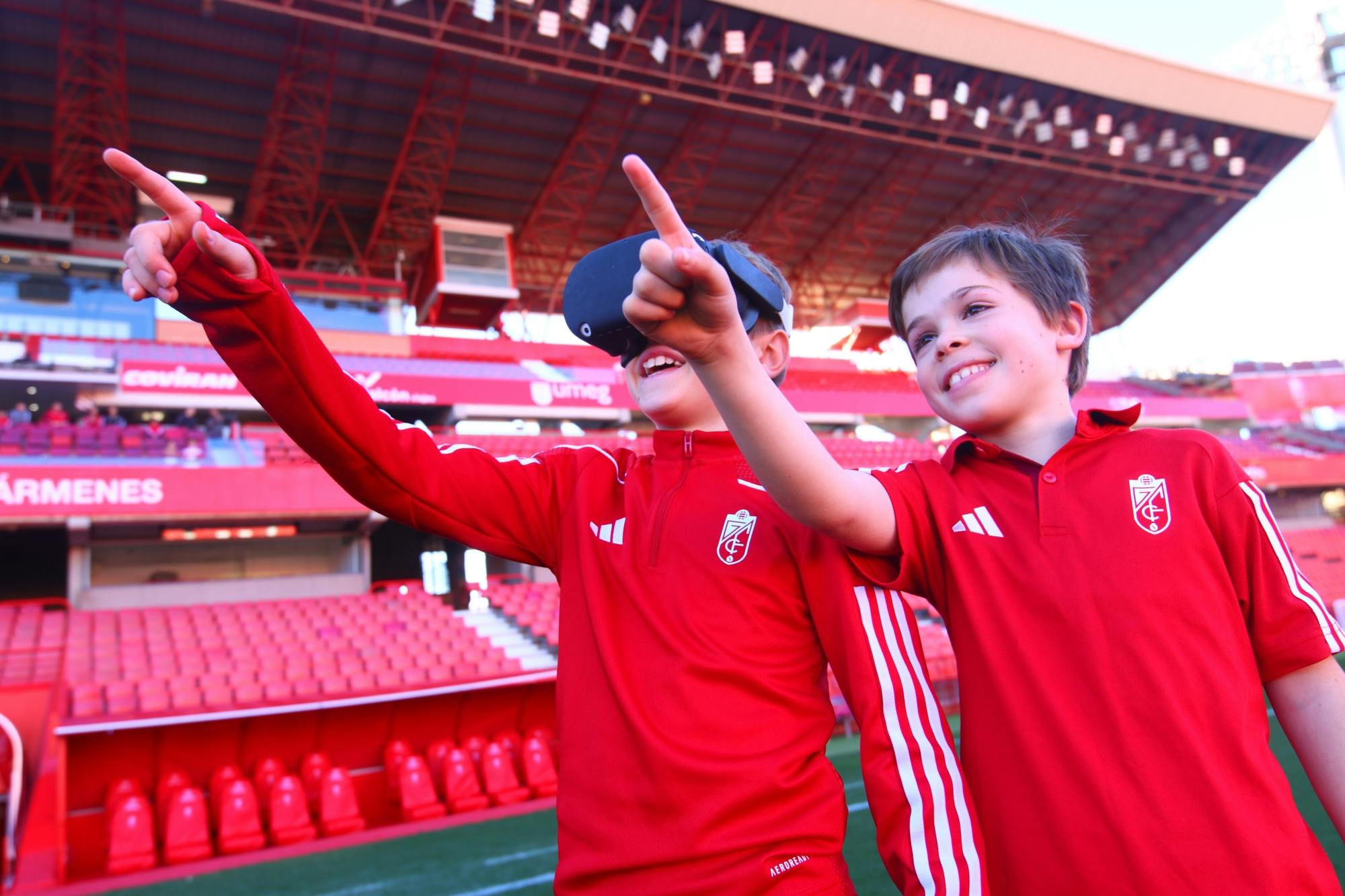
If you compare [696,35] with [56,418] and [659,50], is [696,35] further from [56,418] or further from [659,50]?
[56,418]

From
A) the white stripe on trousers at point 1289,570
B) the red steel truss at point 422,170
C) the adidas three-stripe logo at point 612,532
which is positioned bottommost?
the white stripe on trousers at point 1289,570

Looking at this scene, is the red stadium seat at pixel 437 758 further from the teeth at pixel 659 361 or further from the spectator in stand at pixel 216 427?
the spectator in stand at pixel 216 427

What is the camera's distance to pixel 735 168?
21.0 m

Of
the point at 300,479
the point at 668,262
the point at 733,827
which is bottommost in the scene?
the point at 733,827

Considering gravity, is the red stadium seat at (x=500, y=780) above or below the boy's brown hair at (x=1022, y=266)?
below

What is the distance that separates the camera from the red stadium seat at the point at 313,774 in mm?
6922

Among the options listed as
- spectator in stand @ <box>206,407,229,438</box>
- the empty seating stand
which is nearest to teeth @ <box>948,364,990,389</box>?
the empty seating stand

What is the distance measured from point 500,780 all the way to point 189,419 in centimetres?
1187

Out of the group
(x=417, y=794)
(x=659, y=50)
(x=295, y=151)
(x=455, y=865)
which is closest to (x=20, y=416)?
(x=295, y=151)

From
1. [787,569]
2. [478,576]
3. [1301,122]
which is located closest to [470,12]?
[478,576]

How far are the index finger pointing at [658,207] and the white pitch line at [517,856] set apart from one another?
563 cm

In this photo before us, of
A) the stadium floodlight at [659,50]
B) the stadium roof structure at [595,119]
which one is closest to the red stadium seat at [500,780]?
the stadium roof structure at [595,119]

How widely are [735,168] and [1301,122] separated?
48.1ft

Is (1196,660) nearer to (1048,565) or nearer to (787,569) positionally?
(1048,565)
